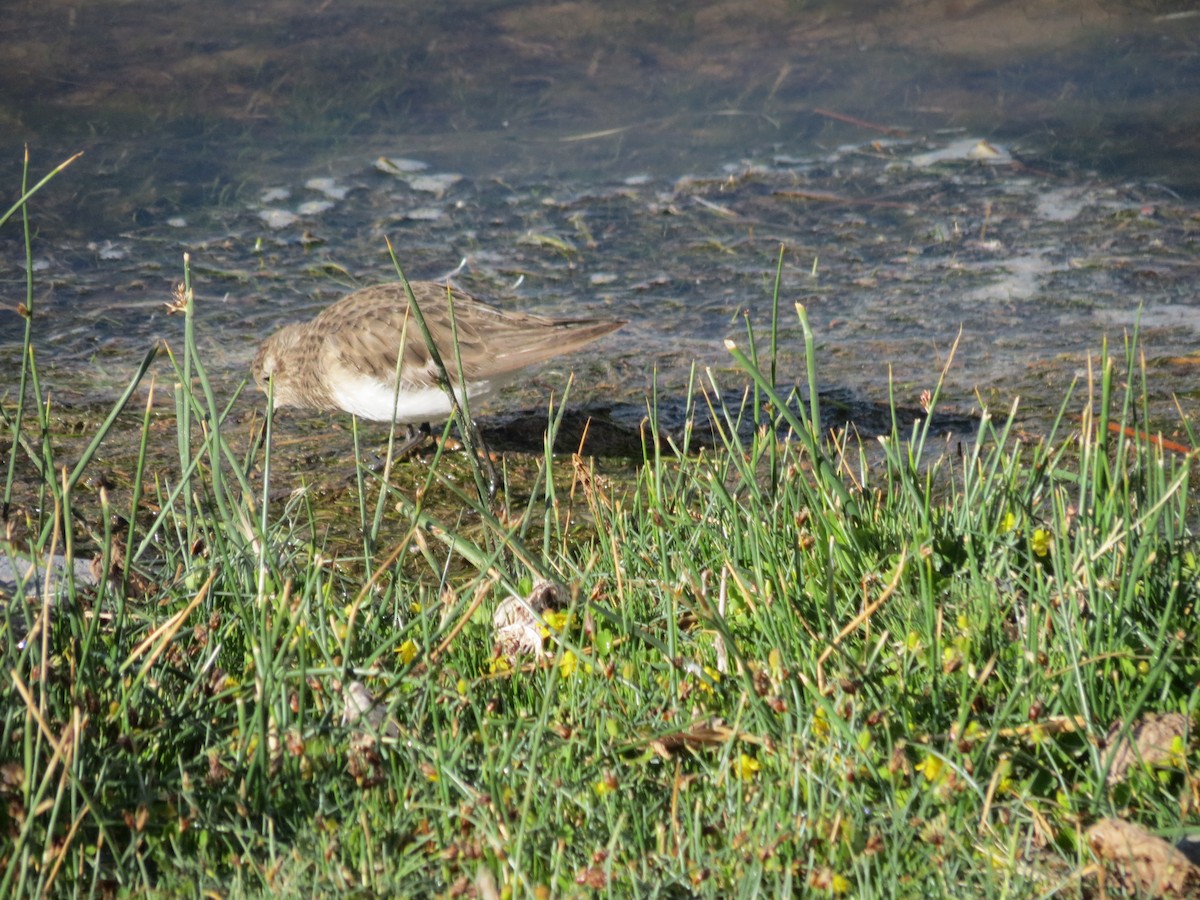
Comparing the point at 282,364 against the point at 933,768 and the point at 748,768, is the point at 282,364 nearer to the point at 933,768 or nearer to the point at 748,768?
the point at 748,768

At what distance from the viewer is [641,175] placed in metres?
9.07

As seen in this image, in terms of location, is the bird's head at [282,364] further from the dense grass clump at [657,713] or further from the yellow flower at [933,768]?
the yellow flower at [933,768]

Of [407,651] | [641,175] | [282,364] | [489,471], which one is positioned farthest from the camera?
[641,175]

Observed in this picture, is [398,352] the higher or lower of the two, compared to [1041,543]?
lower

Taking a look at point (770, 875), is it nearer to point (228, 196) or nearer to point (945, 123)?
point (228, 196)

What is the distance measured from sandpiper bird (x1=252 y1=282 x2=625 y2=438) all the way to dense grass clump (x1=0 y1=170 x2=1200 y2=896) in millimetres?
2023

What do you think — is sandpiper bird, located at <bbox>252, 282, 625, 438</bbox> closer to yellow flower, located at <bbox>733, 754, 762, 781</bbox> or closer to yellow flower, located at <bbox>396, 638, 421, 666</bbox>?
yellow flower, located at <bbox>396, 638, 421, 666</bbox>

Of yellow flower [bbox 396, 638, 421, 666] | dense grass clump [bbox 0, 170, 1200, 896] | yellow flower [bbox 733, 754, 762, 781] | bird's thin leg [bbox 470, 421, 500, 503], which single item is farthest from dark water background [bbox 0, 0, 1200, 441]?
yellow flower [bbox 733, 754, 762, 781]

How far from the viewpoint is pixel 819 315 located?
694cm

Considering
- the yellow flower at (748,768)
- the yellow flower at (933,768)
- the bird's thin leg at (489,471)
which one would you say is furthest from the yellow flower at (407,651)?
the bird's thin leg at (489,471)

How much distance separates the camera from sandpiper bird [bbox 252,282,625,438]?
216 inches

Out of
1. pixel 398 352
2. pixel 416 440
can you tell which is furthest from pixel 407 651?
pixel 416 440

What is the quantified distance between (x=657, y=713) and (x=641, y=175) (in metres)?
6.55

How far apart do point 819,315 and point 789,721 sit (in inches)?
173
